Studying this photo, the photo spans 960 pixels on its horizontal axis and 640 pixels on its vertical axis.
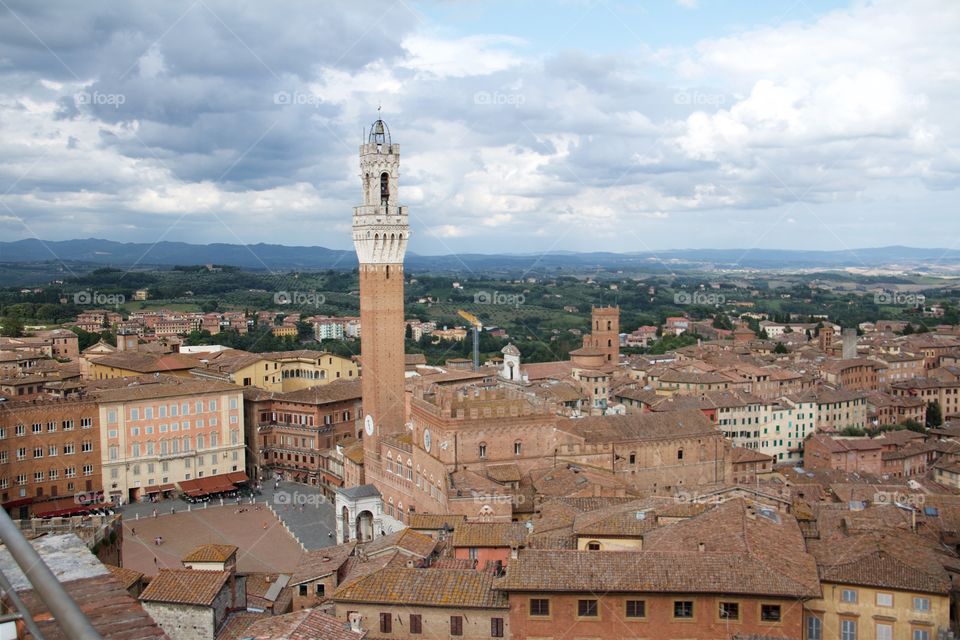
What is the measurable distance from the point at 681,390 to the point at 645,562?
56.1m

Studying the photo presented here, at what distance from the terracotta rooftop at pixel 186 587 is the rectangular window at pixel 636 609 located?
10.7m

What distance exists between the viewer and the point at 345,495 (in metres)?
47.7

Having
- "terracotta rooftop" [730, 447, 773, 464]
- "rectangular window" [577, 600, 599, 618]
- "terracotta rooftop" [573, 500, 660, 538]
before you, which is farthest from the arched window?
"rectangular window" [577, 600, 599, 618]

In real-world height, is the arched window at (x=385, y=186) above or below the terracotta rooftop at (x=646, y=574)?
above

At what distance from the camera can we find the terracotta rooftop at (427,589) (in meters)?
21.1

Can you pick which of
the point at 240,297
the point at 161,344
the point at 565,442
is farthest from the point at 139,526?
the point at 240,297

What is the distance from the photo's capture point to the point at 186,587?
75.8 feet

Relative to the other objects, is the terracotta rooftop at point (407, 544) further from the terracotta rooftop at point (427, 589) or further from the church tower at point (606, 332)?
the church tower at point (606, 332)

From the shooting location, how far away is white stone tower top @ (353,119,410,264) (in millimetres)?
52531

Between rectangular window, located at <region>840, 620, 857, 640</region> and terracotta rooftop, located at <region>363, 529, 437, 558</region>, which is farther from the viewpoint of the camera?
terracotta rooftop, located at <region>363, 529, 437, 558</region>

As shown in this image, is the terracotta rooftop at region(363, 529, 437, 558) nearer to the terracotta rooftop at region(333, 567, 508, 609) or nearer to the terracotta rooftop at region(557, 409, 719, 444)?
the terracotta rooftop at region(333, 567, 508, 609)

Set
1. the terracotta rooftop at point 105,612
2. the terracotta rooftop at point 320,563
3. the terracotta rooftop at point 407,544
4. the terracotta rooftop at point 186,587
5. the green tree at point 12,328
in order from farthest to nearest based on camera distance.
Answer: the green tree at point 12,328, the terracotta rooftop at point 320,563, the terracotta rooftop at point 407,544, the terracotta rooftop at point 186,587, the terracotta rooftop at point 105,612

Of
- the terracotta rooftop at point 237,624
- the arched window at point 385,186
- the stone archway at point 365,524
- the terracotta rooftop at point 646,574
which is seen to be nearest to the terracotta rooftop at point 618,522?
the terracotta rooftop at point 646,574

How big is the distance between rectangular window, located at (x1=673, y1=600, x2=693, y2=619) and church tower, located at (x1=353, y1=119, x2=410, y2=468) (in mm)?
33539
